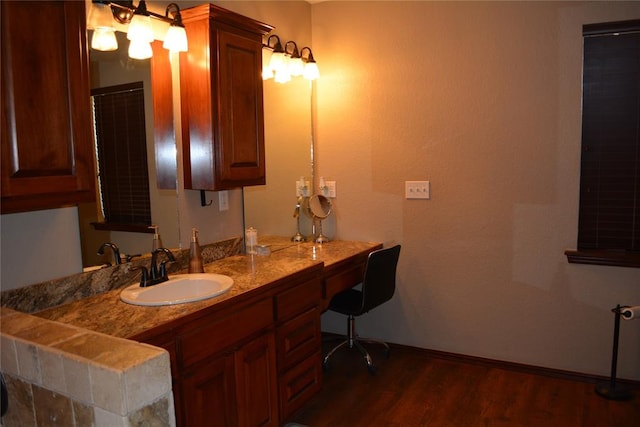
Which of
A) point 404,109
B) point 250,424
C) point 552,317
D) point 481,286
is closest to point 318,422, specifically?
point 250,424

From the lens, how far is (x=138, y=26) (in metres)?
2.15

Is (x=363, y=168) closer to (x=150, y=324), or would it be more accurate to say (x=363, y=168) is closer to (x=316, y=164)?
(x=316, y=164)

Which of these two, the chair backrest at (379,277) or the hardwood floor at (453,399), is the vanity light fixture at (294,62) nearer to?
the chair backrest at (379,277)

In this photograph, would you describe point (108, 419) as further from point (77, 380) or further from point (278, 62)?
point (278, 62)

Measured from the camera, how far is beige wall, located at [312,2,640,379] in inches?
115

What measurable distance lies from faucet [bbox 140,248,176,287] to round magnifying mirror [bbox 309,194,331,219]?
138 cm

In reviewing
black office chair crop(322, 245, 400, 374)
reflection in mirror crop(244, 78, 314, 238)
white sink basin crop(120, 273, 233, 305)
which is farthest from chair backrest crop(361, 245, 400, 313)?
white sink basin crop(120, 273, 233, 305)

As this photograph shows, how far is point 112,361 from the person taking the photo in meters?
1.09

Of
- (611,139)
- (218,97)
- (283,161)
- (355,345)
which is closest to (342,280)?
(355,345)

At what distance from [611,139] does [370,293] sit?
1.63m

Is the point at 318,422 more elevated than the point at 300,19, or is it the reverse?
the point at 300,19

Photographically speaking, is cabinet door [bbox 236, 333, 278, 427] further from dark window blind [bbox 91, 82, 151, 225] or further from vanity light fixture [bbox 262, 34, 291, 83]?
vanity light fixture [bbox 262, 34, 291, 83]

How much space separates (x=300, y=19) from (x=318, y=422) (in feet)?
8.51

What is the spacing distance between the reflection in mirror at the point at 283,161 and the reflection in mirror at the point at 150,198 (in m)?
0.63
